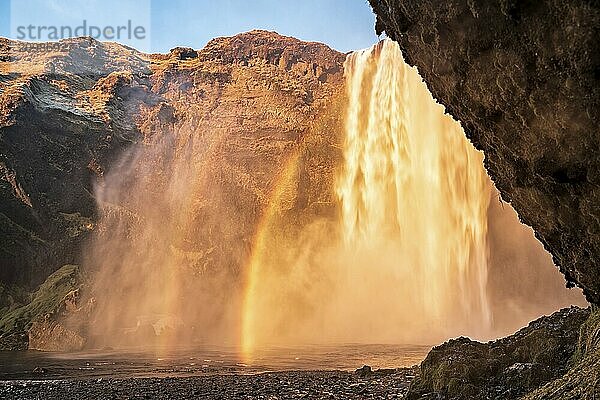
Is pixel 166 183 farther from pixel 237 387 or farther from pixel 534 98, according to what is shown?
pixel 534 98

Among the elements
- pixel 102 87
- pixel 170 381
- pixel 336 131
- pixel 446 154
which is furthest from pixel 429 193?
pixel 102 87

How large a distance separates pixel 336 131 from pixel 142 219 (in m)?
22.6

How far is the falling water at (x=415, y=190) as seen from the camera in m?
37.7

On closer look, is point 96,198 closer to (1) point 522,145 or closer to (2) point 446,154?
(2) point 446,154

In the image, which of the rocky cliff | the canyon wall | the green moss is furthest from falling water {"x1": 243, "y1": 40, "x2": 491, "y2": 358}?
the rocky cliff

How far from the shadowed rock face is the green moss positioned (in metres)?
49.6

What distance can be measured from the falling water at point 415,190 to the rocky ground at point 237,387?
21738 mm

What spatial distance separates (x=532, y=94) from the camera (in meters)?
4.10

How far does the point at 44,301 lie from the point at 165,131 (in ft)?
69.8

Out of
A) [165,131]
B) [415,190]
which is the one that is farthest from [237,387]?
[165,131]

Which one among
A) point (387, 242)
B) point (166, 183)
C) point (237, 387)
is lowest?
point (237, 387)

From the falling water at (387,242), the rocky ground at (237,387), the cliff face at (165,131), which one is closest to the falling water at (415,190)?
the falling water at (387,242)

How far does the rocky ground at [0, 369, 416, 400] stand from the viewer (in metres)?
13.3

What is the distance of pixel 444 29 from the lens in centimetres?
456
